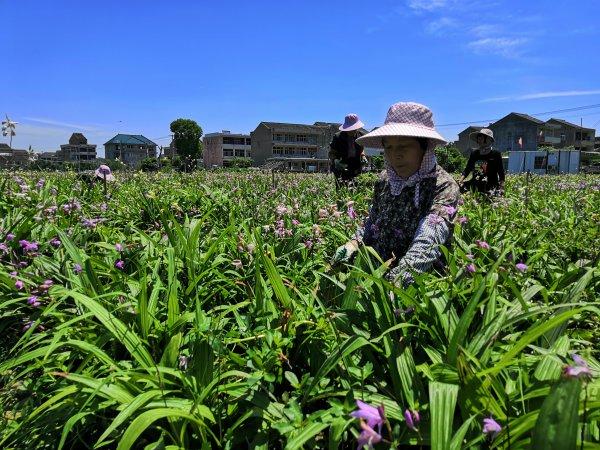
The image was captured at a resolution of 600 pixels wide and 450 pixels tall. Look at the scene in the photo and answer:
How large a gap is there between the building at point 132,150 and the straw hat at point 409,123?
923 cm

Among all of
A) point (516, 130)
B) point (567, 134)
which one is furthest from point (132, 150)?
point (567, 134)

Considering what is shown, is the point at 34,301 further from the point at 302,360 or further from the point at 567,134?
the point at 567,134

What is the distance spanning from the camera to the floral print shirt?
2.46 m

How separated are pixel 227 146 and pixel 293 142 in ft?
56.1

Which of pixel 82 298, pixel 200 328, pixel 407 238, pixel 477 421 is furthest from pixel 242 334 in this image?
pixel 407 238

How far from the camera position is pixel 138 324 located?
7.14 ft

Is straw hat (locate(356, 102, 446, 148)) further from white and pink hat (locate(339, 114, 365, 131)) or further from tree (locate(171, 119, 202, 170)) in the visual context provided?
tree (locate(171, 119, 202, 170))

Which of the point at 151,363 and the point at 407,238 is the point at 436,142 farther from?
the point at 151,363

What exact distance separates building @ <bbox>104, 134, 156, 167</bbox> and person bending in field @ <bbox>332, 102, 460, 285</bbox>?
915 centimetres

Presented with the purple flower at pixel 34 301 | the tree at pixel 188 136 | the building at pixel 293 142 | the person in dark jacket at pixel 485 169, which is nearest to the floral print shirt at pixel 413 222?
the purple flower at pixel 34 301

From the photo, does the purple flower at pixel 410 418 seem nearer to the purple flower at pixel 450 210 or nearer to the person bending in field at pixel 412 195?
the person bending in field at pixel 412 195

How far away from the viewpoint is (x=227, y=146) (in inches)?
3991

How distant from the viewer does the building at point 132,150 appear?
15557 millimetres

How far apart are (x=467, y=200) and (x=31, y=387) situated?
4.77m
